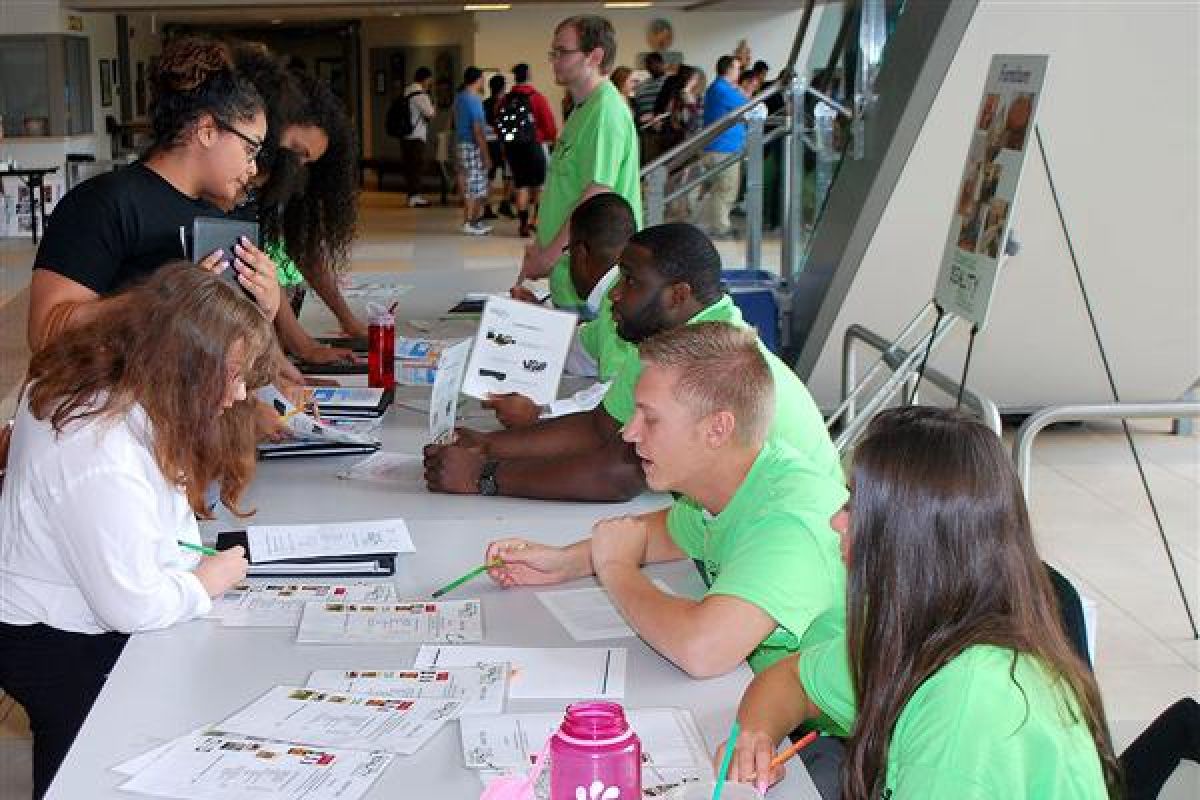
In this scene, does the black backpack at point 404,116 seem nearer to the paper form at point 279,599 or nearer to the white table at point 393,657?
the white table at point 393,657

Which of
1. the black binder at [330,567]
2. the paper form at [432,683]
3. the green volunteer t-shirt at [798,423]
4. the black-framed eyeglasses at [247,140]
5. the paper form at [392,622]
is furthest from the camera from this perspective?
the black-framed eyeglasses at [247,140]

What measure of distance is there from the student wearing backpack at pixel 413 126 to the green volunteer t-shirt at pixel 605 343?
13690 millimetres

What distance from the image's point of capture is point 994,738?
1.67m

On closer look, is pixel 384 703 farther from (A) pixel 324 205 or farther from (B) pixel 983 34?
(B) pixel 983 34

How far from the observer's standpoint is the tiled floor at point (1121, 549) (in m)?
4.06

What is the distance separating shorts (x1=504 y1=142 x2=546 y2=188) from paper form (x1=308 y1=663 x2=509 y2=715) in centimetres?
1261

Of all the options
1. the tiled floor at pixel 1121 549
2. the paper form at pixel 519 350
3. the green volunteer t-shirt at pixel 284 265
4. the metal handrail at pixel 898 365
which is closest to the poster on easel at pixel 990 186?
the metal handrail at pixel 898 365

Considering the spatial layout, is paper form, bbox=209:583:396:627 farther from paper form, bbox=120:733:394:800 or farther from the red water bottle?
the red water bottle

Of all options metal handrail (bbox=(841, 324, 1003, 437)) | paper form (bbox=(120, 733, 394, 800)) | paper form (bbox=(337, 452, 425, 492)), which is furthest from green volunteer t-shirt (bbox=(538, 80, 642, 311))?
paper form (bbox=(120, 733, 394, 800))

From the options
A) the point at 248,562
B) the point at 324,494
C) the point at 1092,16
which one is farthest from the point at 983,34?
the point at 248,562

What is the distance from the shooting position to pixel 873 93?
19.2 feet

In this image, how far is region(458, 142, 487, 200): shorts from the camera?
15.0m

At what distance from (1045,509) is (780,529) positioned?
4007 mm

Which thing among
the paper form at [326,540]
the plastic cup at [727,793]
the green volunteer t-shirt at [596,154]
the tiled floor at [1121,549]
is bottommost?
the tiled floor at [1121,549]
